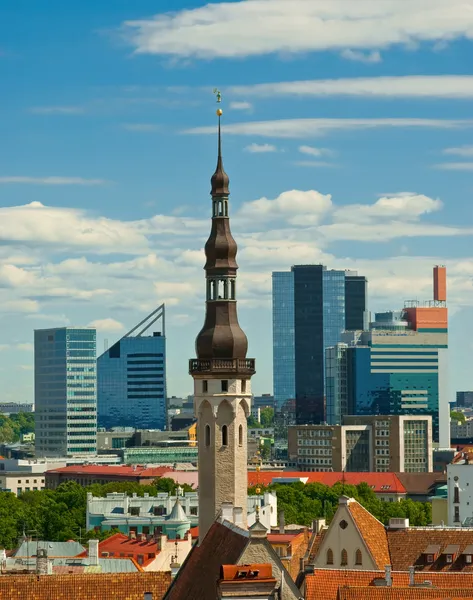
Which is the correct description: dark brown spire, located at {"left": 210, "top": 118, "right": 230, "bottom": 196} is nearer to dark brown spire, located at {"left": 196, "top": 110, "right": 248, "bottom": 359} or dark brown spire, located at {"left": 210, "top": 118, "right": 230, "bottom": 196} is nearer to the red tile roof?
dark brown spire, located at {"left": 196, "top": 110, "right": 248, "bottom": 359}

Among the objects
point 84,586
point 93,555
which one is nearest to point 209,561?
point 84,586

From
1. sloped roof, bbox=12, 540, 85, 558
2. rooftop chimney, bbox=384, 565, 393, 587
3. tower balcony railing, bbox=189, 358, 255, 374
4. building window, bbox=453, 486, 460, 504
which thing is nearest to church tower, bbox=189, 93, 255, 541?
tower balcony railing, bbox=189, 358, 255, 374

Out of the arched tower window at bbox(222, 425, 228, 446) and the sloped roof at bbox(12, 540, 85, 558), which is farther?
the sloped roof at bbox(12, 540, 85, 558)

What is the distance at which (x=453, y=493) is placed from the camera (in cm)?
17912

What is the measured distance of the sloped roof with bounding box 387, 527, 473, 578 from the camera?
98062mm

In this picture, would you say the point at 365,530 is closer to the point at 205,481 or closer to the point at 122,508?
the point at 205,481

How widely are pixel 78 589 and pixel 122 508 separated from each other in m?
116

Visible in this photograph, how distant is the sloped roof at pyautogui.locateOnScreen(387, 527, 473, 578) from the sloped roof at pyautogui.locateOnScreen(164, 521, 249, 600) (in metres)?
30.8

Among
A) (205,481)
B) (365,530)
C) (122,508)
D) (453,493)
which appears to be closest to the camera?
(205,481)

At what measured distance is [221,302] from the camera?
83.8 metres

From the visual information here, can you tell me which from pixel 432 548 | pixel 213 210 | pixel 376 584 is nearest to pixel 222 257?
pixel 213 210

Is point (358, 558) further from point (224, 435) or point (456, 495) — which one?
point (456, 495)

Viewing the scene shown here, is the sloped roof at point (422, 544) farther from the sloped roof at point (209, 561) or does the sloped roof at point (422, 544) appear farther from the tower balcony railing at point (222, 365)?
the sloped roof at point (209, 561)

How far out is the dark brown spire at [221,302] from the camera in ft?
272
